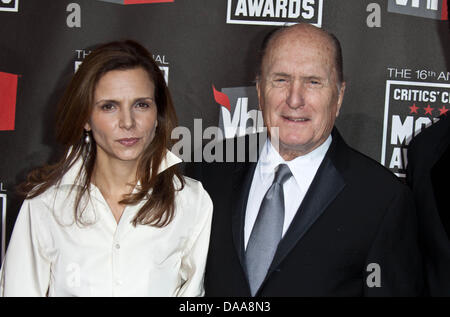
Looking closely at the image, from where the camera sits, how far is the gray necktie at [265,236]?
1.64 metres

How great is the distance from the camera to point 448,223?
5.69 ft

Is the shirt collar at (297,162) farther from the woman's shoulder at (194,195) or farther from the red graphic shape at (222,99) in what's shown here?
the red graphic shape at (222,99)

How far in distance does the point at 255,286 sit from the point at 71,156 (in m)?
0.77

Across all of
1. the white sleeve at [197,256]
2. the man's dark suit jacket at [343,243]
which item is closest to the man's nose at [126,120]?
the white sleeve at [197,256]

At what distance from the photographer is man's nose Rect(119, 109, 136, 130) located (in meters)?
1.62

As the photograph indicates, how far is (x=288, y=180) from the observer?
173cm

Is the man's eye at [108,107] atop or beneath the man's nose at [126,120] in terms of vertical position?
atop

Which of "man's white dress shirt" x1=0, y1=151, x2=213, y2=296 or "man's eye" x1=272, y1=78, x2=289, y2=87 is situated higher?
"man's eye" x1=272, y1=78, x2=289, y2=87

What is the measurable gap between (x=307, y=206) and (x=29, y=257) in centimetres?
91

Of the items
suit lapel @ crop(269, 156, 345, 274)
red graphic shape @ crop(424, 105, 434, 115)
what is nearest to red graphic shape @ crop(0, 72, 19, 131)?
suit lapel @ crop(269, 156, 345, 274)

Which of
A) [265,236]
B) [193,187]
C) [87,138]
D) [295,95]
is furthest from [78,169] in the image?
[295,95]

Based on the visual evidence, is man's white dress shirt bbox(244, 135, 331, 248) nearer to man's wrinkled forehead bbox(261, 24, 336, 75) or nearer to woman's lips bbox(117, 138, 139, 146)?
man's wrinkled forehead bbox(261, 24, 336, 75)

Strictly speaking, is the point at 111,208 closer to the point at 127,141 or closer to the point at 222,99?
the point at 127,141

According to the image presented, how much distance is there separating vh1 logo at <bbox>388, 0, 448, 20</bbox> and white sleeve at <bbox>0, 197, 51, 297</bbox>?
1737 millimetres
